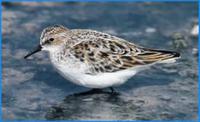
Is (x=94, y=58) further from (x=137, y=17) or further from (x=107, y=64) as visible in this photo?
(x=137, y=17)

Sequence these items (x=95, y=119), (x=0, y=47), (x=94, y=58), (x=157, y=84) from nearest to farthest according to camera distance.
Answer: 1. (x=95, y=119)
2. (x=94, y=58)
3. (x=157, y=84)
4. (x=0, y=47)

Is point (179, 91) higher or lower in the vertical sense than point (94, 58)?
lower

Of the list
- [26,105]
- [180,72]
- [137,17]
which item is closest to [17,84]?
[26,105]

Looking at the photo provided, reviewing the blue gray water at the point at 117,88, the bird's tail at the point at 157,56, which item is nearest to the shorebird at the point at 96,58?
the bird's tail at the point at 157,56

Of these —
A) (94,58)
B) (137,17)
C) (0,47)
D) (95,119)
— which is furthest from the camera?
(137,17)

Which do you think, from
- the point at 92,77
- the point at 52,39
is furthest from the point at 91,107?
the point at 52,39

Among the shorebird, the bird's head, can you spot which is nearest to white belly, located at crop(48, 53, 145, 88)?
the shorebird

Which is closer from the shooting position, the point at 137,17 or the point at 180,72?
the point at 180,72

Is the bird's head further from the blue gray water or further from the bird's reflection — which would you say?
the bird's reflection

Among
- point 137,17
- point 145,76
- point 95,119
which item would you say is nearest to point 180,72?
point 145,76

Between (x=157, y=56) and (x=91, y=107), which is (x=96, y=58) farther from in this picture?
(x=157, y=56)
